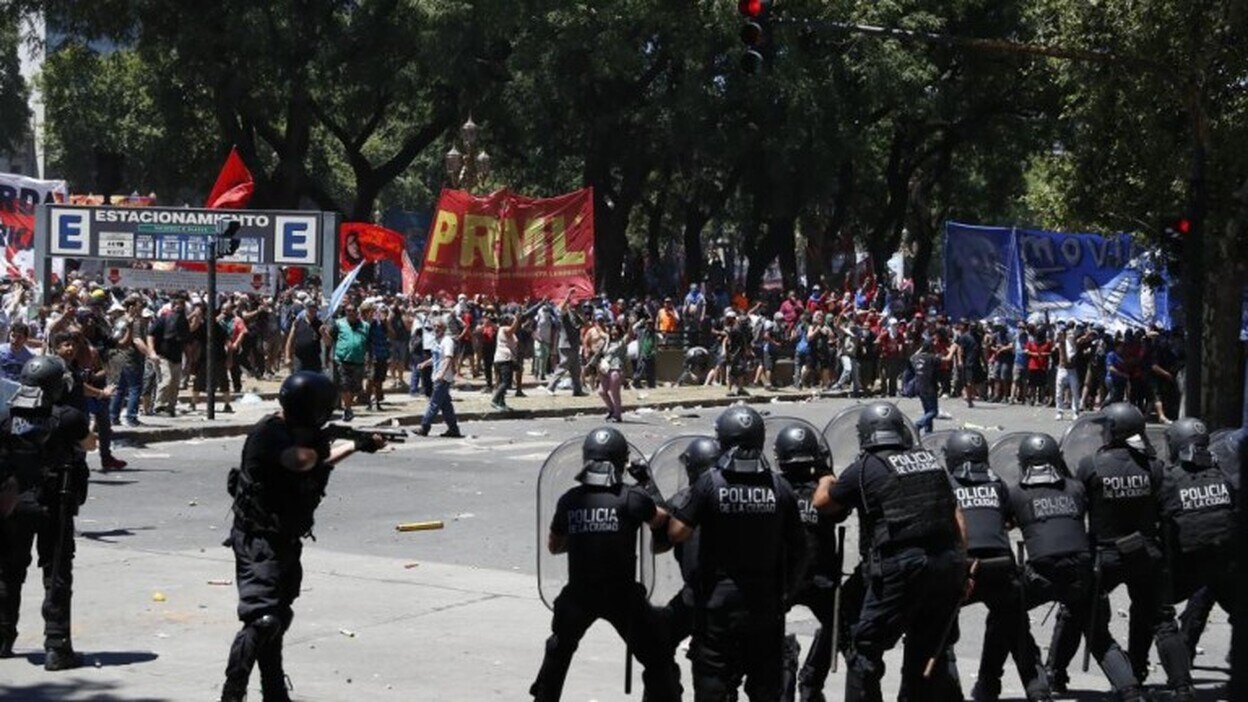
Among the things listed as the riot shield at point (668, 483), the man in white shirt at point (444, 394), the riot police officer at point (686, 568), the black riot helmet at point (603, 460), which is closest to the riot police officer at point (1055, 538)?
the riot shield at point (668, 483)

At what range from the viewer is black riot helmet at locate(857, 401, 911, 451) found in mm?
7988

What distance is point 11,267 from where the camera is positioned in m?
34.3

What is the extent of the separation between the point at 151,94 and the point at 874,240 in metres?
19.9

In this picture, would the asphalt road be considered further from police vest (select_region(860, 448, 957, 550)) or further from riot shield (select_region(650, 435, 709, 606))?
police vest (select_region(860, 448, 957, 550))

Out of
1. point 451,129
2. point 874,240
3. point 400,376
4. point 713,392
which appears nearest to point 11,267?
point 400,376

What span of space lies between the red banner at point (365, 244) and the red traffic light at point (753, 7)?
17.5m

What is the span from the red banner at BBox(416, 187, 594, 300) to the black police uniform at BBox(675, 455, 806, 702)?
884 inches

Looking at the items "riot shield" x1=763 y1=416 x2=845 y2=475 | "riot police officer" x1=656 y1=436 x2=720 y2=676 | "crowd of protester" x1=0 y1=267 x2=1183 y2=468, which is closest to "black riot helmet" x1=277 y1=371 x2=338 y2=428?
"riot police officer" x1=656 y1=436 x2=720 y2=676

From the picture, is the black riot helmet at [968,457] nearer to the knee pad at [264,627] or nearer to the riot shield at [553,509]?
the riot shield at [553,509]

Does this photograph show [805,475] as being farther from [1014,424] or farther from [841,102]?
[841,102]

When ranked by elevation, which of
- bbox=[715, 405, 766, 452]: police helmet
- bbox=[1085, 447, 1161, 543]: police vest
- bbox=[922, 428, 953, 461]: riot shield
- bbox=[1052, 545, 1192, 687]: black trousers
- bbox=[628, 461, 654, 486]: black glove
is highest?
bbox=[715, 405, 766, 452]: police helmet

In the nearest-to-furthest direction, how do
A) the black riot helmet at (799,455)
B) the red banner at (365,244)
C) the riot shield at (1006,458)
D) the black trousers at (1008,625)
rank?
the black riot helmet at (799,455)
the black trousers at (1008,625)
the riot shield at (1006,458)
the red banner at (365,244)

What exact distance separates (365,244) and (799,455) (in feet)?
89.4

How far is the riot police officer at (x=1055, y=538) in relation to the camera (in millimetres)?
8875
